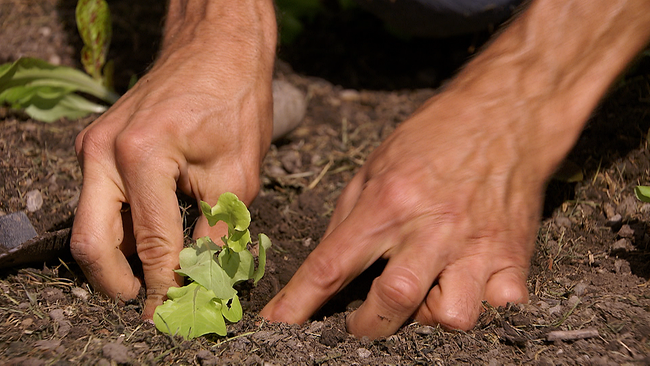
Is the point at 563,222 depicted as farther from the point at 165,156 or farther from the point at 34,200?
the point at 34,200

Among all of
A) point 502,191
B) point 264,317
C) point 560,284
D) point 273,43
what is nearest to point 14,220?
point 264,317

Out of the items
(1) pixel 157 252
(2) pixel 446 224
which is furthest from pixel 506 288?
(1) pixel 157 252

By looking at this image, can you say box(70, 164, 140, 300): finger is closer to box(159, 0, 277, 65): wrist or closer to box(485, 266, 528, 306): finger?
box(159, 0, 277, 65): wrist

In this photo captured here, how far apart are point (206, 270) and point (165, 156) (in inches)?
15.7

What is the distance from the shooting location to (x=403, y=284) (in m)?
1.63

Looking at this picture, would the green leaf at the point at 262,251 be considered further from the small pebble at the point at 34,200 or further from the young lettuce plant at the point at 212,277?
the small pebble at the point at 34,200

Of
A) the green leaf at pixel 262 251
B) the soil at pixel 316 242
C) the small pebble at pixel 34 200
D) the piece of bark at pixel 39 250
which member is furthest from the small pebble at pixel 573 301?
the small pebble at pixel 34 200

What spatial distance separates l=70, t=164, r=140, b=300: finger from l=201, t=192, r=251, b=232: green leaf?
1.07ft

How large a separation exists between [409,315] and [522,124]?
0.76 m

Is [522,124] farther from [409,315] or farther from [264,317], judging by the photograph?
[264,317]

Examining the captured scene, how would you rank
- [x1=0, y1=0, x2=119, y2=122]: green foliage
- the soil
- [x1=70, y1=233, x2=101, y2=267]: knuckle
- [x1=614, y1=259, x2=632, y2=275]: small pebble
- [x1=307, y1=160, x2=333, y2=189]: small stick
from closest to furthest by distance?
1. the soil
2. [x1=70, y1=233, x2=101, y2=267]: knuckle
3. [x1=614, y1=259, x2=632, y2=275]: small pebble
4. [x1=0, y1=0, x2=119, y2=122]: green foliage
5. [x1=307, y1=160, x2=333, y2=189]: small stick

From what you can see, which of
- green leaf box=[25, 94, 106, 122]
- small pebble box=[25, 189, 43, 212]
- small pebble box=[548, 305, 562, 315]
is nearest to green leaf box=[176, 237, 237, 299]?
small pebble box=[25, 189, 43, 212]

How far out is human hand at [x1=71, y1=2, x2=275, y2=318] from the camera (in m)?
1.73

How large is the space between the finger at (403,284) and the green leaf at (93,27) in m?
2.09
